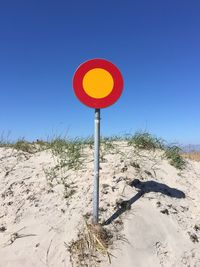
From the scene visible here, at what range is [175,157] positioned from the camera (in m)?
7.38

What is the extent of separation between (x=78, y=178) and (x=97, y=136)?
140cm

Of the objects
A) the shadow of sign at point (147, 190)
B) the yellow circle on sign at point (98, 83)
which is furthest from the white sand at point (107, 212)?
the yellow circle on sign at point (98, 83)

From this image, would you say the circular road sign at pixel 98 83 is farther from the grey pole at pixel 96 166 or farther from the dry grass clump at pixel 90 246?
the dry grass clump at pixel 90 246

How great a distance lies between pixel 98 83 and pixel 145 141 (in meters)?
3.07

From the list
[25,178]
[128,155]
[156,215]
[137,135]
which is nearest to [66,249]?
[156,215]

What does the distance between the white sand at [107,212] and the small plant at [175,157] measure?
187mm

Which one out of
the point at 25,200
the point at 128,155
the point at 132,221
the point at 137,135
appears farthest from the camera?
the point at 137,135

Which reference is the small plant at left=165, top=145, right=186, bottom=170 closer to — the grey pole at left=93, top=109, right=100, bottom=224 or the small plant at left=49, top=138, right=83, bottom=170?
the small plant at left=49, top=138, right=83, bottom=170

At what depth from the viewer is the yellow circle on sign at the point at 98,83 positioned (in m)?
4.83

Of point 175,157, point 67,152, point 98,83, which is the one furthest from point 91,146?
point 98,83

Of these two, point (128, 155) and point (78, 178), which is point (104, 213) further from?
point (128, 155)

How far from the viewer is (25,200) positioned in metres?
5.88

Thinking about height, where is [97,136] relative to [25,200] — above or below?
above

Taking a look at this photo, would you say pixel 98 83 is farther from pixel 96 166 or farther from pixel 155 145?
pixel 155 145
